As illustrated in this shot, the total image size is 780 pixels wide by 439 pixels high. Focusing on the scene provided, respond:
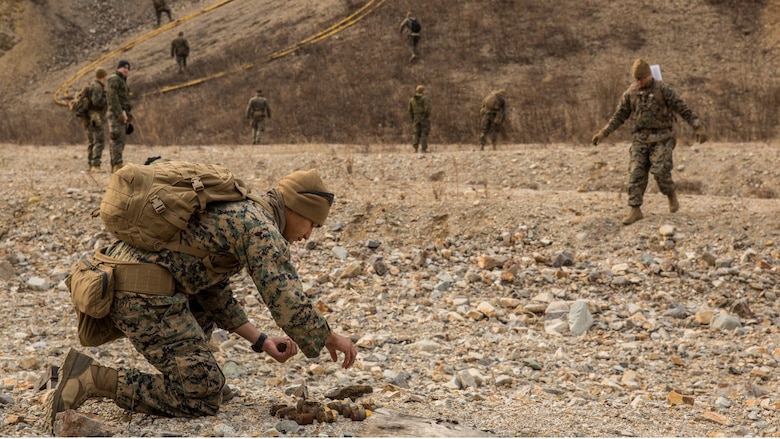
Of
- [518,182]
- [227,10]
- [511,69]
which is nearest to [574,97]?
[511,69]

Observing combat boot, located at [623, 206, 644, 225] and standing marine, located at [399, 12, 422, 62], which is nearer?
combat boot, located at [623, 206, 644, 225]

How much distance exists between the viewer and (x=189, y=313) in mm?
3701

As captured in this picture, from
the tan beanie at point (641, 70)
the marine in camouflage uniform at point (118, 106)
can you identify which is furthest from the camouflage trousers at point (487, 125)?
the tan beanie at point (641, 70)

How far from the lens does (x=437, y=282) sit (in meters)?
7.63

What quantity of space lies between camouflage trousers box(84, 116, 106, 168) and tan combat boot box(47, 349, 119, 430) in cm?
923

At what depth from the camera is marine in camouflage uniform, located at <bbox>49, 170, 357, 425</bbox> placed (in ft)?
11.2

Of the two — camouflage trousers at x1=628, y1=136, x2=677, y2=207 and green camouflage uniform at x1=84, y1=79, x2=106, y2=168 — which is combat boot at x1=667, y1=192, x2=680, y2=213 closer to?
camouflage trousers at x1=628, y1=136, x2=677, y2=207

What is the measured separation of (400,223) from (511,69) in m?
17.2

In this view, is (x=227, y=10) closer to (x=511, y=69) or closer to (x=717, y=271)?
(x=511, y=69)

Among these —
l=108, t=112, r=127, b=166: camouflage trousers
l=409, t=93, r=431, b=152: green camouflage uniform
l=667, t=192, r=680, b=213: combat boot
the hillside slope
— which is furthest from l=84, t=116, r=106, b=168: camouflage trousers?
l=667, t=192, r=680, b=213: combat boot

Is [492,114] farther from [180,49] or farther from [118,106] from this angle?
[180,49]

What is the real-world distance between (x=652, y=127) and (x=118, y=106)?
737cm

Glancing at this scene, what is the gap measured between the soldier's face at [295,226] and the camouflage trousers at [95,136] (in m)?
9.41

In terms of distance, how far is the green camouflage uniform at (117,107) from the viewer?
37.4ft
